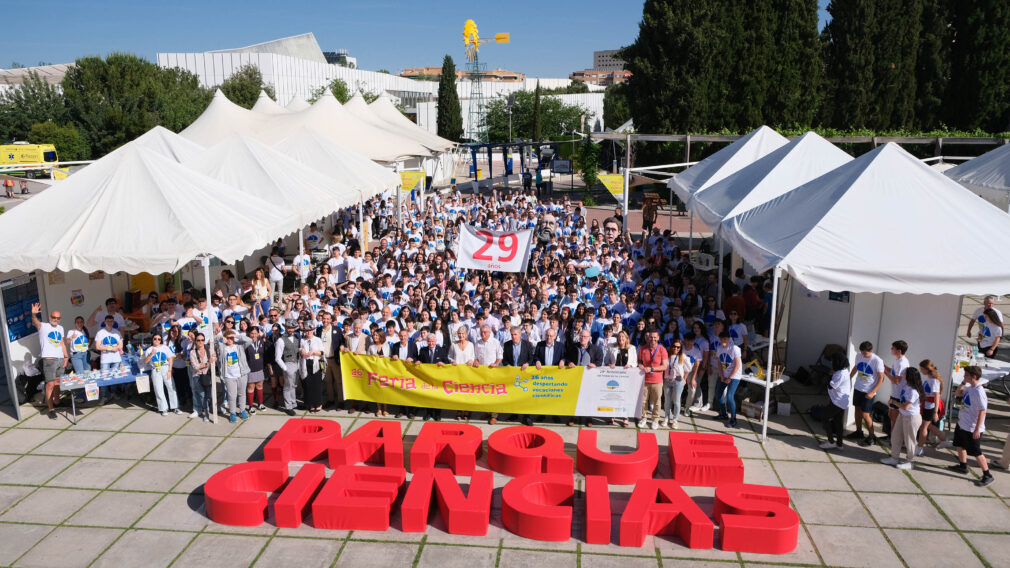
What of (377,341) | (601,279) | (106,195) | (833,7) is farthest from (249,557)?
(833,7)

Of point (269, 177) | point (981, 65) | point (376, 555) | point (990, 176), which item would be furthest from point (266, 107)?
point (981, 65)

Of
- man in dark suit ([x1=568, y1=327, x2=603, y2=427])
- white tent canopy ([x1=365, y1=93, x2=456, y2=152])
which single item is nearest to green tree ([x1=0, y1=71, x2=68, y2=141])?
white tent canopy ([x1=365, y1=93, x2=456, y2=152])

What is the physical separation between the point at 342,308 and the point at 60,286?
5161 millimetres

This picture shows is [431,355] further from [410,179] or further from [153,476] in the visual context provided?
[410,179]

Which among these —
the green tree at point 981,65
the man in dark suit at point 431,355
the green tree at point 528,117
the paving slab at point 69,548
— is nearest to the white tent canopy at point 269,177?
the man in dark suit at point 431,355

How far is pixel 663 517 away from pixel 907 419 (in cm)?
392

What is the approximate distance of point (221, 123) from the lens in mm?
27266

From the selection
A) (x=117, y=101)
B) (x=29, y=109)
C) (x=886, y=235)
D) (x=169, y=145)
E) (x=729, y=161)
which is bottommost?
→ (x=886, y=235)

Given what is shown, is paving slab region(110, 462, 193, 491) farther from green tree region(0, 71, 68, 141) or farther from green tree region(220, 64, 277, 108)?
green tree region(220, 64, 277, 108)

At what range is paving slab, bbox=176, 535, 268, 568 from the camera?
7609 mm

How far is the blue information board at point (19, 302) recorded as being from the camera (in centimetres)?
1181

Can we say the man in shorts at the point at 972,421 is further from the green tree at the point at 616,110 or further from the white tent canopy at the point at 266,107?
the green tree at the point at 616,110

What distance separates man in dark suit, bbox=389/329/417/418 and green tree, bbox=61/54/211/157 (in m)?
48.1

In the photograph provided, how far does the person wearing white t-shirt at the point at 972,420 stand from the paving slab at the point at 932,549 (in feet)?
5.73
